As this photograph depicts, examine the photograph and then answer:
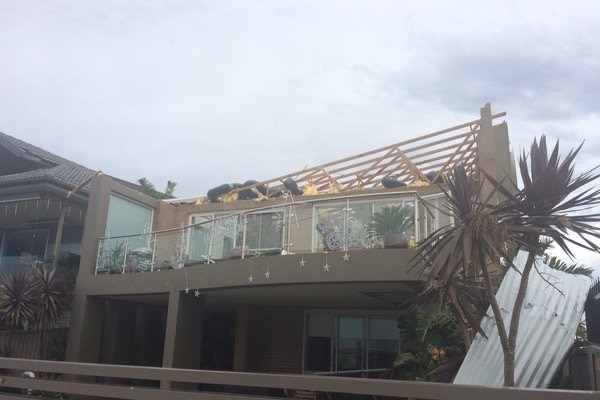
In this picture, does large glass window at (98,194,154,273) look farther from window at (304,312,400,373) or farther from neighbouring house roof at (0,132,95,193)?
window at (304,312,400,373)

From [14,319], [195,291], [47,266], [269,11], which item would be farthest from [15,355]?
[269,11]

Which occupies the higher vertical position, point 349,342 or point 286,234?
point 286,234

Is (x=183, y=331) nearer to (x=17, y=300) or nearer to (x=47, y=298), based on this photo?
(x=47, y=298)

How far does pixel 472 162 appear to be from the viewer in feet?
44.5

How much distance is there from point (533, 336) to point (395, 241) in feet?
8.73

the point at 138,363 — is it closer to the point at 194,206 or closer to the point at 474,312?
the point at 194,206

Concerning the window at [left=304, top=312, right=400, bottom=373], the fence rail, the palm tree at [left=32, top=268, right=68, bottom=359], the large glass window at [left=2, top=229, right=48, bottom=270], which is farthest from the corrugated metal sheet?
the large glass window at [left=2, top=229, right=48, bottom=270]

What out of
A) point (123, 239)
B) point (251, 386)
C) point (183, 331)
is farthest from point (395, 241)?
point (123, 239)

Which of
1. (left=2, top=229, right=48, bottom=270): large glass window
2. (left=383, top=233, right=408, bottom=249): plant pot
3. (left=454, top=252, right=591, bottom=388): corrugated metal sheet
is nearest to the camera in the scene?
(left=454, top=252, right=591, bottom=388): corrugated metal sheet

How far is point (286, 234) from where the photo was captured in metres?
11.0

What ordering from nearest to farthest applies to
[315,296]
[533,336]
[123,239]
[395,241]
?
[533,336], [395,241], [315,296], [123,239]

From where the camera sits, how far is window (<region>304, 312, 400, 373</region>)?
13.3 metres

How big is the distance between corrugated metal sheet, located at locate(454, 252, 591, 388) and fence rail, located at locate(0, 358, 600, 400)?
10.8ft

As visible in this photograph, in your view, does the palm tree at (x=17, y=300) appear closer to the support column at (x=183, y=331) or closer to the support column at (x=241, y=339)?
the support column at (x=183, y=331)
